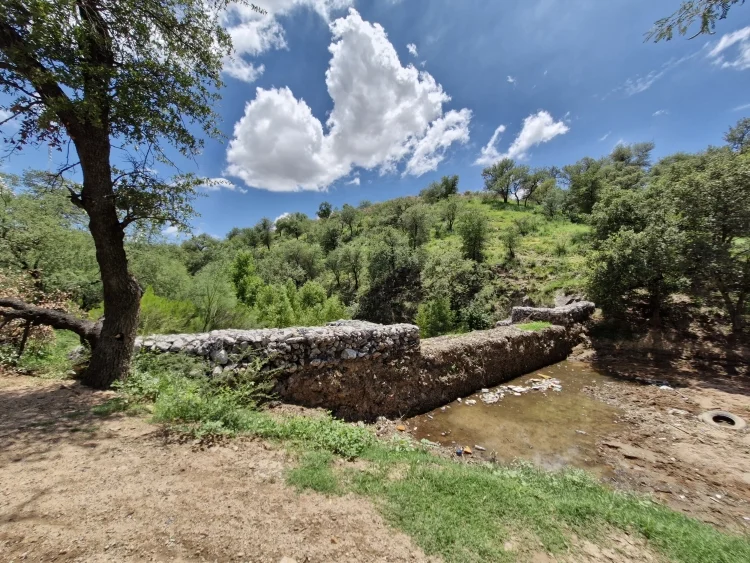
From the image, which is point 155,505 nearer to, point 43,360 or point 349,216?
point 43,360

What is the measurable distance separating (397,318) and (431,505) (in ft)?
72.2

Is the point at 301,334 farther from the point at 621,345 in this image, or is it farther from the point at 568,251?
the point at 568,251

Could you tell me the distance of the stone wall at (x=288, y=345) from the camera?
539 centimetres

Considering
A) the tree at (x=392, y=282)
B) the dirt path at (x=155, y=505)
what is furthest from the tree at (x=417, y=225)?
the dirt path at (x=155, y=505)

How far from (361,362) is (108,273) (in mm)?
4926

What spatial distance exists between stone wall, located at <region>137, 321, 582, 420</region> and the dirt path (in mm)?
1913

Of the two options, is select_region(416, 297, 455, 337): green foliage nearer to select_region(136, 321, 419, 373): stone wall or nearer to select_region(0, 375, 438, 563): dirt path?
select_region(136, 321, 419, 373): stone wall

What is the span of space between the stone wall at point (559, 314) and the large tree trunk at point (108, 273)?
13989mm

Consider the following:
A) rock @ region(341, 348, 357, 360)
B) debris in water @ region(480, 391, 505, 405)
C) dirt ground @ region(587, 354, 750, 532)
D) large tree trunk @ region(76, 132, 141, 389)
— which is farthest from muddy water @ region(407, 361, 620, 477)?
large tree trunk @ region(76, 132, 141, 389)

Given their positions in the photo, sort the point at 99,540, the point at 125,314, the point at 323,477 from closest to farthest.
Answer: the point at 99,540 < the point at 323,477 < the point at 125,314

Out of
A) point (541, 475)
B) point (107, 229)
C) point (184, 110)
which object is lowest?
point (541, 475)

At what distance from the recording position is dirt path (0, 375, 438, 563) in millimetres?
2102

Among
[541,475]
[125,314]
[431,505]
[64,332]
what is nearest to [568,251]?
[541,475]

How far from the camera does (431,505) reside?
303 cm
